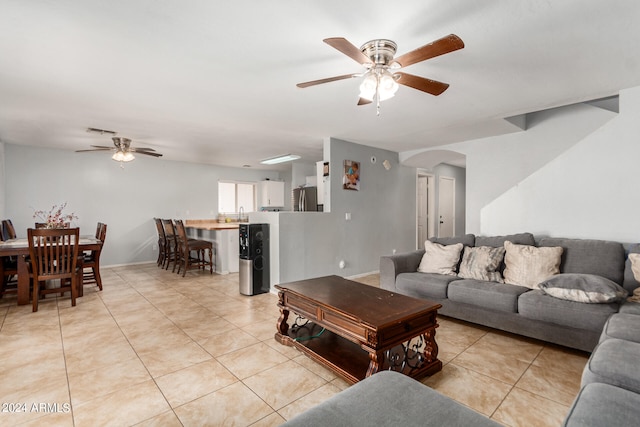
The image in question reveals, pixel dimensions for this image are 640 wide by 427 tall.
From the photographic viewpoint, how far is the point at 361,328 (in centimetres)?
191

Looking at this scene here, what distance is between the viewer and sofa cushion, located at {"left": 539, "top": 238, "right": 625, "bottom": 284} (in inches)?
106

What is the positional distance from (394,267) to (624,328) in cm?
195

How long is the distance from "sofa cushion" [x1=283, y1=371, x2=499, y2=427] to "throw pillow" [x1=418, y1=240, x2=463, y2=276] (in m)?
2.50

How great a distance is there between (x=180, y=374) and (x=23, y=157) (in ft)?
18.5

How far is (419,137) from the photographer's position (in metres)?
4.66

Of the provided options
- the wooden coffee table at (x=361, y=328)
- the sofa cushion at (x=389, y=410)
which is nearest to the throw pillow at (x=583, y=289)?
the wooden coffee table at (x=361, y=328)

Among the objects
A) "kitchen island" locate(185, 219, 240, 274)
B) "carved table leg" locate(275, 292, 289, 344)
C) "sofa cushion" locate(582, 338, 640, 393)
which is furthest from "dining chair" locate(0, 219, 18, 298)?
"sofa cushion" locate(582, 338, 640, 393)

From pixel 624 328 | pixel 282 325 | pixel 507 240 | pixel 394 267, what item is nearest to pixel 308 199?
pixel 394 267

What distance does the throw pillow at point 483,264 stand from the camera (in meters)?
3.18

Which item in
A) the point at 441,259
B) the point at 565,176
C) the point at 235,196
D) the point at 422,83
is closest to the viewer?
the point at 422,83

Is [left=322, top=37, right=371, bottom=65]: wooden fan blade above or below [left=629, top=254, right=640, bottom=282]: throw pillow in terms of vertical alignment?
above

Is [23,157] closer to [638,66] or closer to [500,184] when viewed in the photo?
[500,184]

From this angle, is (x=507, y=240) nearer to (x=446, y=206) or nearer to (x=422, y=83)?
(x=422, y=83)

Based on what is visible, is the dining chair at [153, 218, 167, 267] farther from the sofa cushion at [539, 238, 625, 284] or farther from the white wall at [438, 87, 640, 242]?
the sofa cushion at [539, 238, 625, 284]
